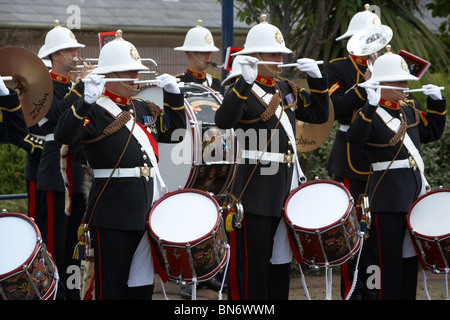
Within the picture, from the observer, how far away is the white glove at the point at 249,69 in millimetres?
5449

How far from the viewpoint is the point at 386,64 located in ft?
20.5

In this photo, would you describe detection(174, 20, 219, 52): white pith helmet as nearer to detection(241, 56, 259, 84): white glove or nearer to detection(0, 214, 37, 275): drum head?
detection(241, 56, 259, 84): white glove

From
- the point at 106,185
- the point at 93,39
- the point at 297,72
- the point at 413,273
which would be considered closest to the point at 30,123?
the point at 106,185

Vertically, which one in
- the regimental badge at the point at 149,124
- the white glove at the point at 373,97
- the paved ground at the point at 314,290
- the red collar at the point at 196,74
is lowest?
the paved ground at the point at 314,290

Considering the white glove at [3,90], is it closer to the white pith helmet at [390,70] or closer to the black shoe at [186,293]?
the white pith helmet at [390,70]

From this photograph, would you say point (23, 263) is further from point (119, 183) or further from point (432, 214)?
point (432, 214)

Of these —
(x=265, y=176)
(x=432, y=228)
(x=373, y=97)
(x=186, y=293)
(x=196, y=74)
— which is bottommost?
(x=186, y=293)

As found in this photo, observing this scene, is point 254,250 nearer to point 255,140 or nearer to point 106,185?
point 255,140

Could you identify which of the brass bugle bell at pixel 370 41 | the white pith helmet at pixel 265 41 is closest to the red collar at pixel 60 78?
the white pith helmet at pixel 265 41

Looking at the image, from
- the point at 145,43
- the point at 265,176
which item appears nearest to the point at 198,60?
the point at 265,176

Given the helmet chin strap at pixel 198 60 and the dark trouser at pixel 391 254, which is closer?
the dark trouser at pixel 391 254

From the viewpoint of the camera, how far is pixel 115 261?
529 cm

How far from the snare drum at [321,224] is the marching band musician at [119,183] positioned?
Result: 38.5 inches

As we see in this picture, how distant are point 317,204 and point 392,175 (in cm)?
72
